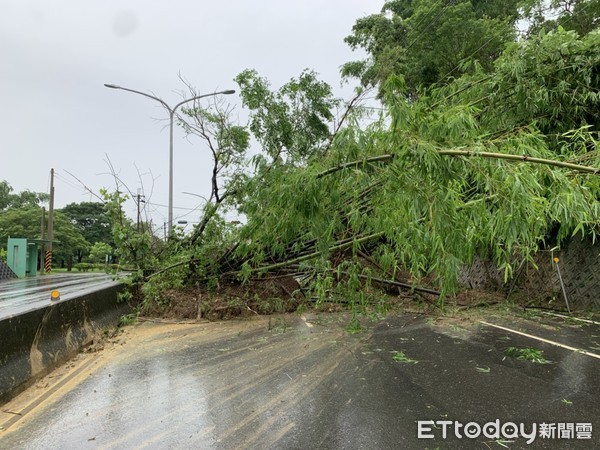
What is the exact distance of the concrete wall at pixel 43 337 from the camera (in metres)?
3.96

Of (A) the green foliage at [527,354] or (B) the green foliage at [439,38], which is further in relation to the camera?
(B) the green foliage at [439,38]

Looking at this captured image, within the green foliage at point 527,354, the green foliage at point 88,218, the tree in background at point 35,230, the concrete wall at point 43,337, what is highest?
the green foliage at point 88,218

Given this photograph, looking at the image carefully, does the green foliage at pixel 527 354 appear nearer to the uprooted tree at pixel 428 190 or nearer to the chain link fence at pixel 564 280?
the uprooted tree at pixel 428 190

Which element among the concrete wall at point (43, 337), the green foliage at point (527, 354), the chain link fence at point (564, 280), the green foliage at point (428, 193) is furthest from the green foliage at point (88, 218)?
the green foliage at point (527, 354)

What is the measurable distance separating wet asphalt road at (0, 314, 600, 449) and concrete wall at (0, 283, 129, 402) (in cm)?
33

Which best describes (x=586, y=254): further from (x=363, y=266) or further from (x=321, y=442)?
(x=321, y=442)

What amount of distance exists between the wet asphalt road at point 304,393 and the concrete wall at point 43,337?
0.33 m

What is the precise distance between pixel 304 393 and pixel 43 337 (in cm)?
311

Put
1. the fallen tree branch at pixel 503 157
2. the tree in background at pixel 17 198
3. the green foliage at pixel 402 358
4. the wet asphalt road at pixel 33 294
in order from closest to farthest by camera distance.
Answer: the fallen tree branch at pixel 503 157, the green foliage at pixel 402 358, the wet asphalt road at pixel 33 294, the tree in background at pixel 17 198

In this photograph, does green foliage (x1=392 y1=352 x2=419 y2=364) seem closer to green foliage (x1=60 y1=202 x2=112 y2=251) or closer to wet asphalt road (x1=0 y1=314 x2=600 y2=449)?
wet asphalt road (x1=0 y1=314 x2=600 y2=449)

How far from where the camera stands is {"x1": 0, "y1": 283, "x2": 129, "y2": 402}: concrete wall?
3965 mm

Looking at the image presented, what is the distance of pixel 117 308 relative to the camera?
25.6ft

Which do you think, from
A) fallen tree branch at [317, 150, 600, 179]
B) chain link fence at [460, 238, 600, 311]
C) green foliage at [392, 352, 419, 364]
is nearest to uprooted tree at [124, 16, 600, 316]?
fallen tree branch at [317, 150, 600, 179]

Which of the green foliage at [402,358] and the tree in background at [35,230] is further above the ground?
the tree in background at [35,230]
